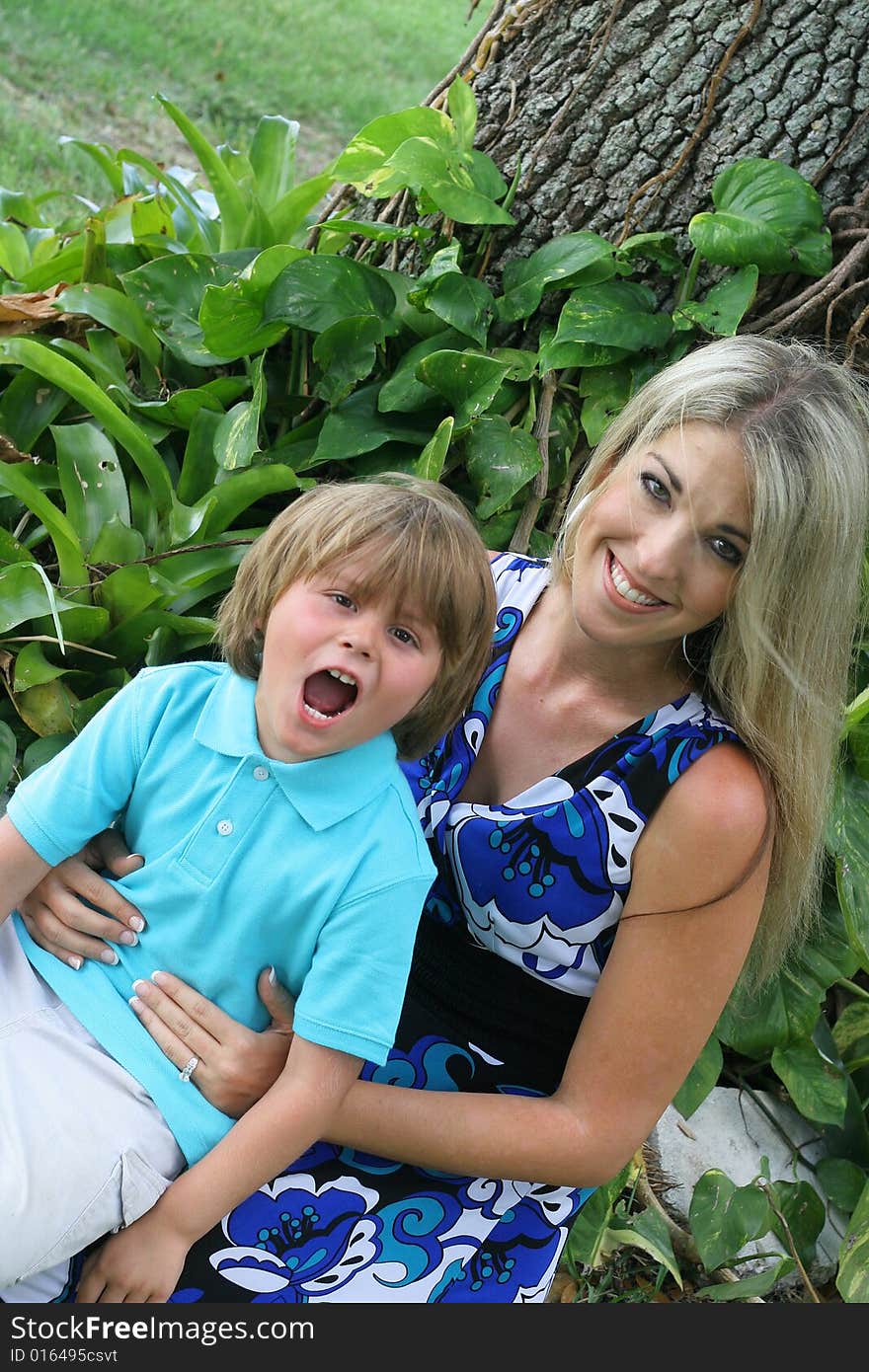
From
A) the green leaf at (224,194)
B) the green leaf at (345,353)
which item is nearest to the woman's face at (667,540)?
the green leaf at (345,353)

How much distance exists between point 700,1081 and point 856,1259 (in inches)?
15.6

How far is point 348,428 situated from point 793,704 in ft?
3.73

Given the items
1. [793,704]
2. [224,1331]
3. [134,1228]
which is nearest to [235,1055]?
[134,1228]

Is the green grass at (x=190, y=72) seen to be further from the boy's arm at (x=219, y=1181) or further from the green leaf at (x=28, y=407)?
the boy's arm at (x=219, y=1181)

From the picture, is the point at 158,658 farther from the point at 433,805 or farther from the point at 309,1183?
the point at 309,1183

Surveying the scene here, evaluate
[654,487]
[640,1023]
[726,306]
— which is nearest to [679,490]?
[654,487]

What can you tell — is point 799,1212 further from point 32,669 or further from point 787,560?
point 32,669

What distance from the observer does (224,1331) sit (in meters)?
1.50

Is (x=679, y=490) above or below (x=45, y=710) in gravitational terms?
above

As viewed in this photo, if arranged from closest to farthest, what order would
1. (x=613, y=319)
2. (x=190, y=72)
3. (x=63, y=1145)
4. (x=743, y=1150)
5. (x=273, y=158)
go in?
(x=63, y=1145), (x=613, y=319), (x=743, y=1150), (x=273, y=158), (x=190, y=72)

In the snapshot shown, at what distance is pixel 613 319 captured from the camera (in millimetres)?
2305

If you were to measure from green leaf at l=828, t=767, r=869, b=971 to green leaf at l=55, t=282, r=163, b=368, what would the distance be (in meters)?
1.58

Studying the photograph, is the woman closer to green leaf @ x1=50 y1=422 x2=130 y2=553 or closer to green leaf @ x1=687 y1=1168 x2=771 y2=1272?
green leaf @ x1=687 y1=1168 x2=771 y2=1272

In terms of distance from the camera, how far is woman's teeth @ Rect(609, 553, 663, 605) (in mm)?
1604
